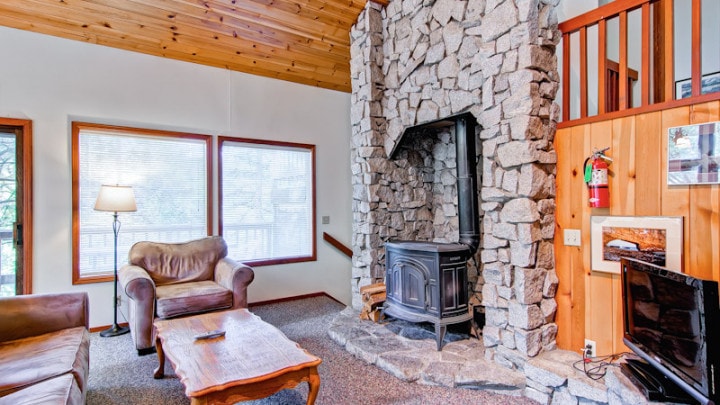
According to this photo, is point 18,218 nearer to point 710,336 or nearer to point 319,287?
point 319,287

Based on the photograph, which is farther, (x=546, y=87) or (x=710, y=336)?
(x=546, y=87)

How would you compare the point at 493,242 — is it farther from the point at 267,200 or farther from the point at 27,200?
the point at 27,200

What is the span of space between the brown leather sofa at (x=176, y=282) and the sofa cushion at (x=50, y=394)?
1.31 meters

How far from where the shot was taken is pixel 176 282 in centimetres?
375

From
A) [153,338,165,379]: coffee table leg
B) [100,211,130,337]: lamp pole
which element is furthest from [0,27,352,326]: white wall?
[153,338,165,379]: coffee table leg

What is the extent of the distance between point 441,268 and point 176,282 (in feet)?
8.72

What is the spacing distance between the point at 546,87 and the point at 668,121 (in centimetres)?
76

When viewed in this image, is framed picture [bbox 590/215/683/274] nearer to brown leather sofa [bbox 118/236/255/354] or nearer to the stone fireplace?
the stone fireplace


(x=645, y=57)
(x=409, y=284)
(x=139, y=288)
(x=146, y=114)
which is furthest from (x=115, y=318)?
(x=645, y=57)

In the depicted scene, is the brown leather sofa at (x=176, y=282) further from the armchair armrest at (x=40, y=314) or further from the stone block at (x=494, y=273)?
the stone block at (x=494, y=273)

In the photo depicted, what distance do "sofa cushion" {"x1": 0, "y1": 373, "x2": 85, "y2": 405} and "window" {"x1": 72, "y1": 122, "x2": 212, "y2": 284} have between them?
2428mm

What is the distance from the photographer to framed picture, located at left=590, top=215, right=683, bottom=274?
2.11m

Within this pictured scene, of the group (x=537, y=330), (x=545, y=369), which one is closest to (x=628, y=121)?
(x=537, y=330)

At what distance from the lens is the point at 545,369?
2.40m
